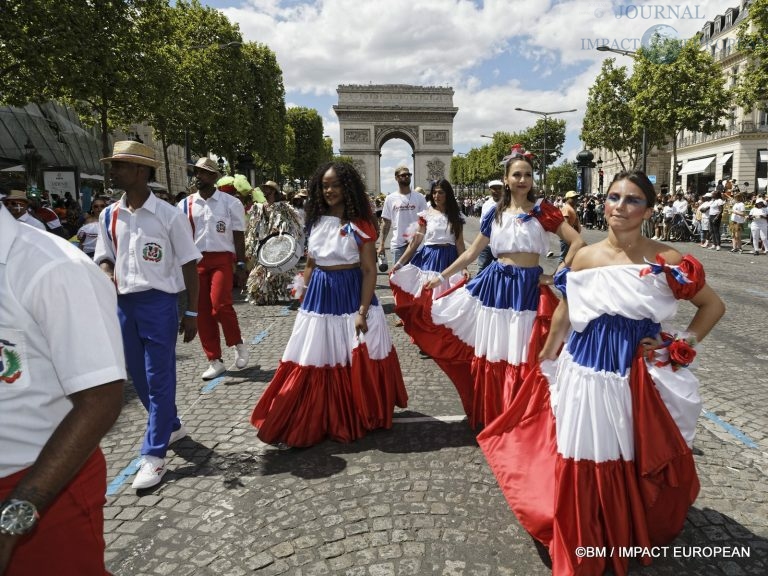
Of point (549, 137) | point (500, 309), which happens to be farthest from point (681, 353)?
point (549, 137)

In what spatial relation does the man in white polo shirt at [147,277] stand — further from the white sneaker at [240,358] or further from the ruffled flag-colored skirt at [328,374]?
the white sneaker at [240,358]

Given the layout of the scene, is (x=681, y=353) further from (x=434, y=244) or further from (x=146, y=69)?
(x=146, y=69)

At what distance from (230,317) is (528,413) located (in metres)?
3.68

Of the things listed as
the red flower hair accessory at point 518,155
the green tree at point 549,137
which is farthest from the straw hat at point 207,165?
the green tree at point 549,137

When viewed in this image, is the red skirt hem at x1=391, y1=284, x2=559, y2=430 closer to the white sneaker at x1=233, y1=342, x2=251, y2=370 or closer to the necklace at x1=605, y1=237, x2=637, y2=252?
the necklace at x1=605, y1=237, x2=637, y2=252

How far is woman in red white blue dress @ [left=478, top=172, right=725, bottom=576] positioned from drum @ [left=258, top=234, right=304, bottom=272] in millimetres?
5197

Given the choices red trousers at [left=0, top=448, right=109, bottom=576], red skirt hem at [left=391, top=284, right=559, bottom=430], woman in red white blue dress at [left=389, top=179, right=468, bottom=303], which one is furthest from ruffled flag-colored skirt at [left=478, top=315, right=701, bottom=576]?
woman in red white blue dress at [left=389, top=179, right=468, bottom=303]

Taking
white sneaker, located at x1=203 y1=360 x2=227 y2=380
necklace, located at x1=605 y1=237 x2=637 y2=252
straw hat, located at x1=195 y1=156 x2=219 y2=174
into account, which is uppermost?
straw hat, located at x1=195 y1=156 x2=219 y2=174

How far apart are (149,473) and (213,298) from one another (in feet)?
7.95

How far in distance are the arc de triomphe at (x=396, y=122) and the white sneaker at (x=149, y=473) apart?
7757 centimetres

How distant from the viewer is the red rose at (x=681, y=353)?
2.47 m

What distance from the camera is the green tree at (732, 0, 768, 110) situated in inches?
748

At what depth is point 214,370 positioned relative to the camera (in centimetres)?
586

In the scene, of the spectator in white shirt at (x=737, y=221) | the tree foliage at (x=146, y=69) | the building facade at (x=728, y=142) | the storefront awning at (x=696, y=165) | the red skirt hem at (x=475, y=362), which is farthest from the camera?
the storefront awning at (x=696, y=165)
